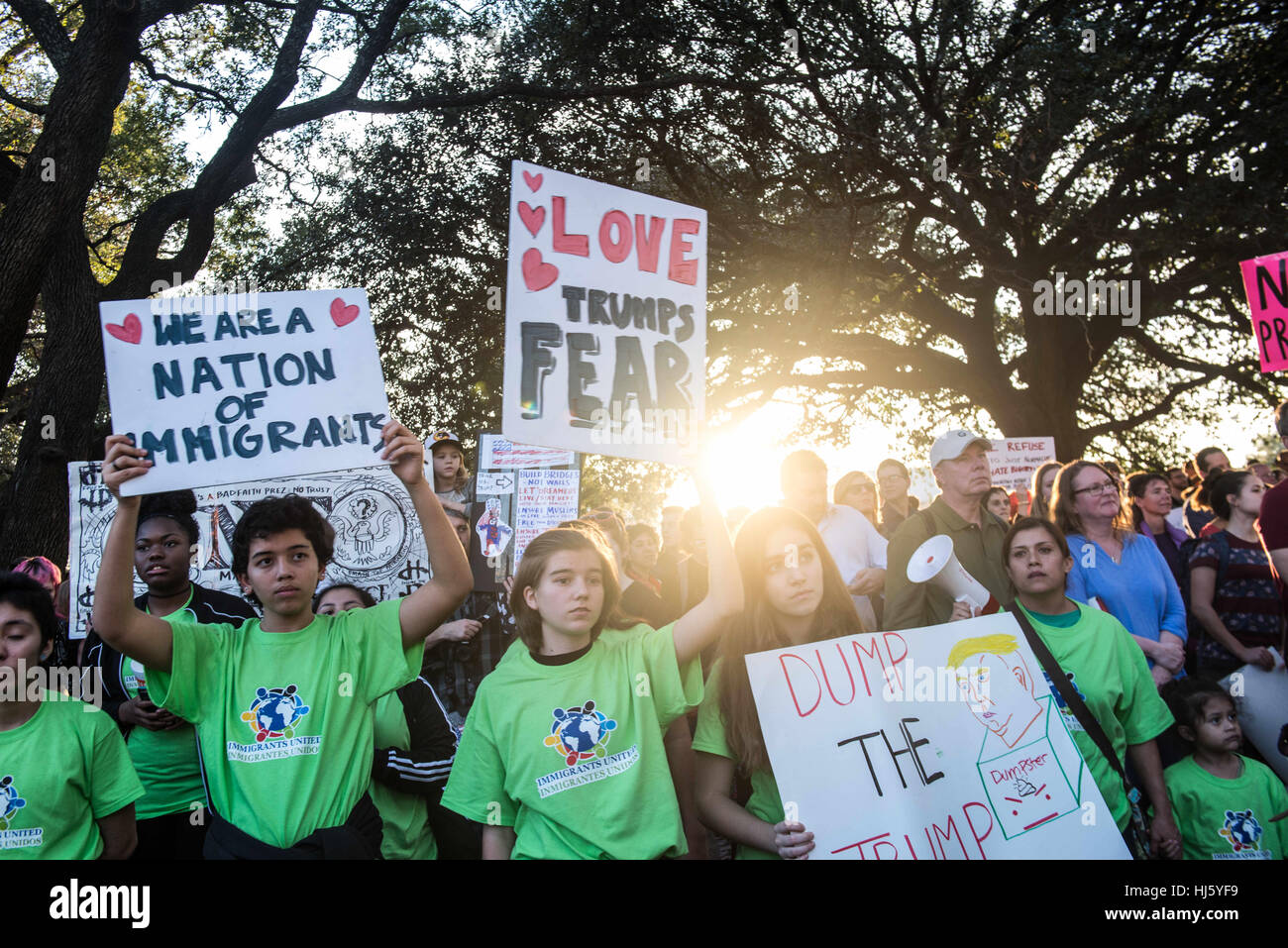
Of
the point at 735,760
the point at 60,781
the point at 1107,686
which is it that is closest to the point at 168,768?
the point at 60,781

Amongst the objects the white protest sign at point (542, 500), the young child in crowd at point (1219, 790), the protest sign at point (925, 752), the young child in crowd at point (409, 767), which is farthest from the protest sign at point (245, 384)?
the young child in crowd at point (1219, 790)

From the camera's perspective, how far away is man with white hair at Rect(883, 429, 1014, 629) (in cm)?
434

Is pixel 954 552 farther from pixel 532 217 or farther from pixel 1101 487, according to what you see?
pixel 532 217

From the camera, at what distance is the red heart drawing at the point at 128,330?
3.22 metres

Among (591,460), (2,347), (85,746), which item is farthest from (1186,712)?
(591,460)

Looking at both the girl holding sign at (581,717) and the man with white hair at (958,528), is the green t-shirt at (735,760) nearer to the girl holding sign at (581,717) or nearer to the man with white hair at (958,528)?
the girl holding sign at (581,717)

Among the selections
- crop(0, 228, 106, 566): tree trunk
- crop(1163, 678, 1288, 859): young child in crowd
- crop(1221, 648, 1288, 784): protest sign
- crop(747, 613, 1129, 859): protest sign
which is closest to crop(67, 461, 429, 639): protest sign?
Answer: crop(0, 228, 106, 566): tree trunk

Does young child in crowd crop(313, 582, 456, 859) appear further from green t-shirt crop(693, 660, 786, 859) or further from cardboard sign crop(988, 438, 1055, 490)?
cardboard sign crop(988, 438, 1055, 490)

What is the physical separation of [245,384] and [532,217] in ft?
3.49

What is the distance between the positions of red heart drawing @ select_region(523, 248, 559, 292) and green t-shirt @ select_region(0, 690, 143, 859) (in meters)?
1.84

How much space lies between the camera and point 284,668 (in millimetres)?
3055

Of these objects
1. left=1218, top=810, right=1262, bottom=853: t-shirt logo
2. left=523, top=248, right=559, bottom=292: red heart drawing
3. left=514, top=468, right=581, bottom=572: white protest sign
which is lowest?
left=1218, top=810, right=1262, bottom=853: t-shirt logo

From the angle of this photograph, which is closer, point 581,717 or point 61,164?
point 581,717

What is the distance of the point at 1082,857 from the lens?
2945 millimetres
